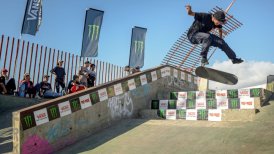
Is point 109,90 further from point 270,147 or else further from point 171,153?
point 270,147

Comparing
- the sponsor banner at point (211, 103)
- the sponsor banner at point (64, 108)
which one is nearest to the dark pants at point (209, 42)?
the sponsor banner at point (211, 103)

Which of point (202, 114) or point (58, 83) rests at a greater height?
point (58, 83)

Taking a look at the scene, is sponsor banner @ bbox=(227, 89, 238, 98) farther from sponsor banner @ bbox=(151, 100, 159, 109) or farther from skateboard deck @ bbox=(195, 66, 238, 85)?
sponsor banner @ bbox=(151, 100, 159, 109)

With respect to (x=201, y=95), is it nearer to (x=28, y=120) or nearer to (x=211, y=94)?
(x=211, y=94)

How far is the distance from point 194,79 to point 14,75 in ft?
24.8

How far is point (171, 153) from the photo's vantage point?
5.80 metres

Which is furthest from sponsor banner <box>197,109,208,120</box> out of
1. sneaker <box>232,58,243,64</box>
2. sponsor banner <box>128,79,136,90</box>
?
sponsor banner <box>128,79,136,90</box>

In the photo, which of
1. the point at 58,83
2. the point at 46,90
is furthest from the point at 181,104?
the point at 46,90

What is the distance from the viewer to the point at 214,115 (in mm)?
7961

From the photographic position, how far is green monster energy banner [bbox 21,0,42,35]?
14.7 metres

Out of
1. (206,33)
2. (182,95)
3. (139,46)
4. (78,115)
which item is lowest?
(78,115)

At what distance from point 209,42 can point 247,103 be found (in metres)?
1.85

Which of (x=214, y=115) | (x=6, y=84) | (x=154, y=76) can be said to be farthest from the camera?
(x=6, y=84)

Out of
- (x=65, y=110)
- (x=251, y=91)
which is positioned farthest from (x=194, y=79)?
(x=65, y=110)
